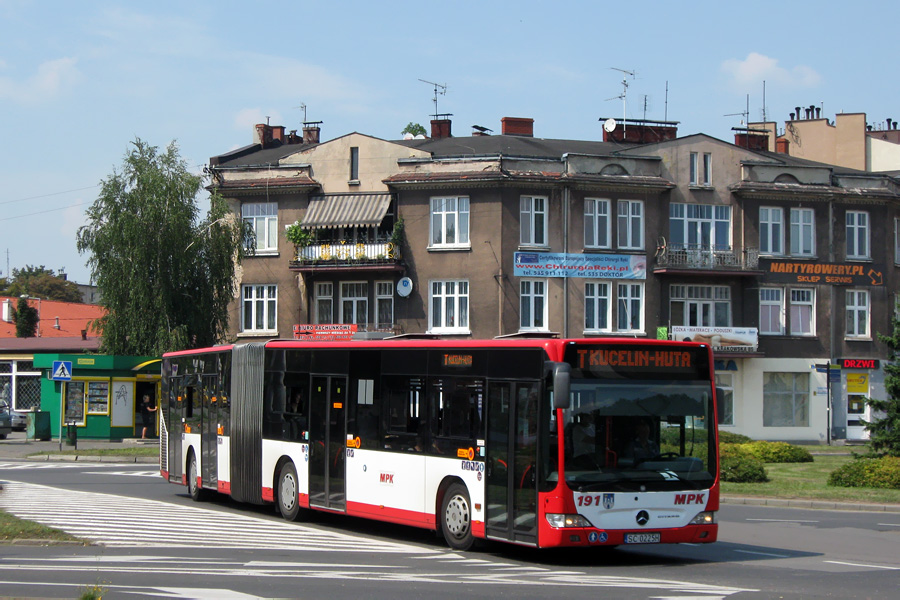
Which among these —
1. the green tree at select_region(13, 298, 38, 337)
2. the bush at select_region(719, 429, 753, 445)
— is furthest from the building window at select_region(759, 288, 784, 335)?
the green tree at select_region(13, 298, 38, 337)

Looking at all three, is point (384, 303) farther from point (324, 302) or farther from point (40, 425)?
point (40, 425)

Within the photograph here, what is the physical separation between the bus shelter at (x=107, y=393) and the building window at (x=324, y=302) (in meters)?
7.80

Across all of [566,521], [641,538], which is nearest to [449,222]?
[641,538]

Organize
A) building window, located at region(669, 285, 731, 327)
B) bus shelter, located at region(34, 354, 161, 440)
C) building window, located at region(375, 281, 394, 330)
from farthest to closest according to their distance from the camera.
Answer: building window, located at region(669, 285, 731, 327)
building window, located at region(375, 281, 394, 330)
bus shelter, located at region(34, 354, 161, 440)

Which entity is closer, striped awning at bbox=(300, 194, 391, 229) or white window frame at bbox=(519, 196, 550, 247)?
white window frame at bbox=(519, 196, 550, 247)

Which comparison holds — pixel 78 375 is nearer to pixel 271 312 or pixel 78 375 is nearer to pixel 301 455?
pixel 271 312

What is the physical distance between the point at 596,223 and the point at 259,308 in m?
15.4

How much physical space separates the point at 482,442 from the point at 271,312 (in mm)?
35225

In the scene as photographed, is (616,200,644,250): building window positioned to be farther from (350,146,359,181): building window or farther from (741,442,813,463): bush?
(741,442,813,463): bush

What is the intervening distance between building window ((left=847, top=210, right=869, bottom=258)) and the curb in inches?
1112

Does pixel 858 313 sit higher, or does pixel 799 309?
pixel 799 309

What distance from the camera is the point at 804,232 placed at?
47.8 meters

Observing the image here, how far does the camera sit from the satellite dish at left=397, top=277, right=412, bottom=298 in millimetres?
45031

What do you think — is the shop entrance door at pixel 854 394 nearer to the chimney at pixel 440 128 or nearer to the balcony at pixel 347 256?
the balcony at pixel 347 256
